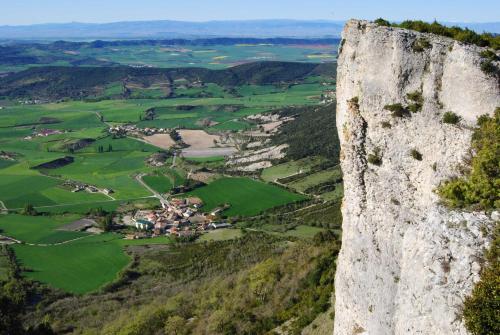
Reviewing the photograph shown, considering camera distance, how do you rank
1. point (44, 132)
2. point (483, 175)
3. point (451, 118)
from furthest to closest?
point (44, 132) → point (451, 118) → point (483, 175)

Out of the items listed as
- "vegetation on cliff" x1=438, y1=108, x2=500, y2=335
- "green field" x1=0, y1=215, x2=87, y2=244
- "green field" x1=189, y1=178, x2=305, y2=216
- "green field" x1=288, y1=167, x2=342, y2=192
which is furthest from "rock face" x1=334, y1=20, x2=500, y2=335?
"green field" x1=288, y1=167, x2=342, y2=192

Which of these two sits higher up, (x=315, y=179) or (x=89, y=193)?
(x=315, y=179)

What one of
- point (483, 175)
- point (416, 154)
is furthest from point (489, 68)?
point (416, 154)

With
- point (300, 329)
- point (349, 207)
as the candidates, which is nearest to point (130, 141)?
point (300, 329)

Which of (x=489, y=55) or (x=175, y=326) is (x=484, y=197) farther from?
(x=175, y=326)

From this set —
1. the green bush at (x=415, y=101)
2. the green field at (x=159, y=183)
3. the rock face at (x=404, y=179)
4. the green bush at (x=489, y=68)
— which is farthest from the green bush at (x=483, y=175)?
the green field at (x=159, y=183)

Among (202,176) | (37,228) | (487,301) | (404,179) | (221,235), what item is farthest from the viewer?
(202,176)

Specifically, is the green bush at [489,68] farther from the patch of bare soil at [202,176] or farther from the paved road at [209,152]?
the paved road at [209,152]

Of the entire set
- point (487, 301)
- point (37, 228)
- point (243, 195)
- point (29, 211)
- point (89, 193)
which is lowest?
point (37, 228)
